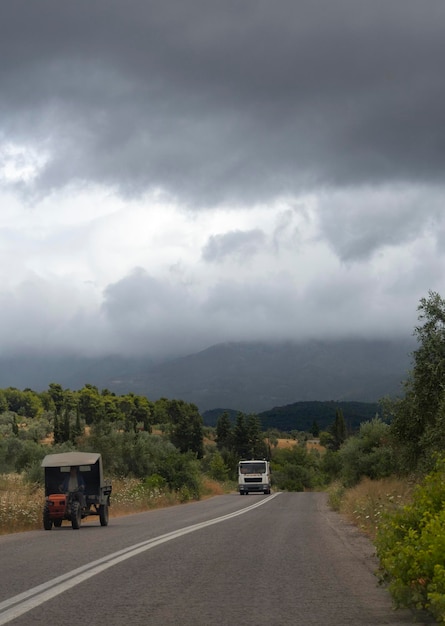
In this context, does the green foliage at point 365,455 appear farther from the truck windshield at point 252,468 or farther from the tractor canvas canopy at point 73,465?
the tractor canvas canopy at point 73,465

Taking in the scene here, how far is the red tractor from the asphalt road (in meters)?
2.60

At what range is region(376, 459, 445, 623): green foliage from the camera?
6.71 metres

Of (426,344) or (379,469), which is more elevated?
(426,344)

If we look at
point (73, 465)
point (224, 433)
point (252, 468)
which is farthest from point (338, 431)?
point (73, 465)

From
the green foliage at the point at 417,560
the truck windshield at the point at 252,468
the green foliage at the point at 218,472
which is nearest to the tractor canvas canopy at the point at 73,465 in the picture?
the green foliage at the point at 417,560

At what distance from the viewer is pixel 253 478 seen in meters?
59.4

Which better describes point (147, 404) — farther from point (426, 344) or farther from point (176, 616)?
point (176, 616)

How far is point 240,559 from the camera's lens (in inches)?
492

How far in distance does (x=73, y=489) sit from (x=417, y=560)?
1548 cm

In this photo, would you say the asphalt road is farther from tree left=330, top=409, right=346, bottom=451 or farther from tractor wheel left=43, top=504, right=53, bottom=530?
tree left=330, top=409, right=346, bottom=451

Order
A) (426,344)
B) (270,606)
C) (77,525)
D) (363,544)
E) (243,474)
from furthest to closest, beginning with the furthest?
(243,474)
(426,344)
(77,525)
(363,544)
(270,606)

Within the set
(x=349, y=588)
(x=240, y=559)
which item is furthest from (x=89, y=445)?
(x=349, y=588)

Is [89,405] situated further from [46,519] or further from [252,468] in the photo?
[46,519]

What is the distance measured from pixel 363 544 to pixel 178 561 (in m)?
5.14
